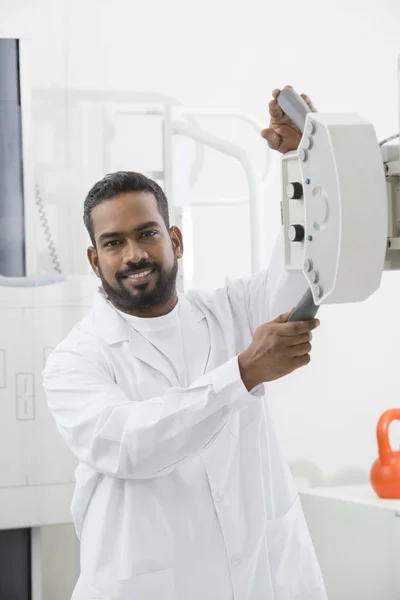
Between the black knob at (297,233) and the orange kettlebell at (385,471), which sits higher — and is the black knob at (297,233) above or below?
above

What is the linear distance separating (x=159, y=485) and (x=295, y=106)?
693 mm

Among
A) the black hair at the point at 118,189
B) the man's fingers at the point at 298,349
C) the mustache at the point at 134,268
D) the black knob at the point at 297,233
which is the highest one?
the black hair at the point at 118,189

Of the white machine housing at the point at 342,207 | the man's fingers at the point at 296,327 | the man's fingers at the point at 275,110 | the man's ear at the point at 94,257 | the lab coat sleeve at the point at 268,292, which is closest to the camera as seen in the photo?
the white machine housing at the point at 342,207

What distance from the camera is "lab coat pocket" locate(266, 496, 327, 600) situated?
149cm

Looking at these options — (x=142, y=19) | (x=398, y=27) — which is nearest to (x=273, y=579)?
(x=142, y=19)

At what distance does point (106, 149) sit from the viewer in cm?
254

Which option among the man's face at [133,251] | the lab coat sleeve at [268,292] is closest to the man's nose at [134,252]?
the man's face at [133,251]

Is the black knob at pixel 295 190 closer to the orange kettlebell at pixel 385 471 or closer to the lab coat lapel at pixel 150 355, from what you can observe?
the lab coat lapel at pixel 150 355

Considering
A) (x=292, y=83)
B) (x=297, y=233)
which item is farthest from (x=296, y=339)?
(x=292, y=83)

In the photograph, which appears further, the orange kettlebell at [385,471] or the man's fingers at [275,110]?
the orange kettlebell at [385,471]

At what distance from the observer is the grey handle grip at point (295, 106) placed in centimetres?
103

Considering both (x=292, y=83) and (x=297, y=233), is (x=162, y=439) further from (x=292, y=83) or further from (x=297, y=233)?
(x=292, y=83)

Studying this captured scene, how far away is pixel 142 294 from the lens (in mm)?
1535

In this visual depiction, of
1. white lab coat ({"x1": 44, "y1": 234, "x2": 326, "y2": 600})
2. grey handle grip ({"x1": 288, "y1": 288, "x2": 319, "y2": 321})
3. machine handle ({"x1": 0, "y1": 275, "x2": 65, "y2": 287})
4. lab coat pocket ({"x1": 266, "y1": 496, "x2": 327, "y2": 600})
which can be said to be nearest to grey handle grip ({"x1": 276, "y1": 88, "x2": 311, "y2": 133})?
grey handle grip ({"x1": 288, "y1": 288, "x2": 319, "y2": 321})
